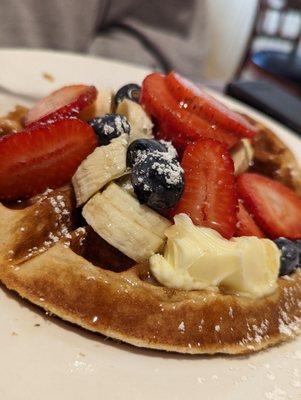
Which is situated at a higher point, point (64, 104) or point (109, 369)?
point (64, 104)

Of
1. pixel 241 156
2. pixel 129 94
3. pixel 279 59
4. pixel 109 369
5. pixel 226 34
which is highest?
pixel 129 94

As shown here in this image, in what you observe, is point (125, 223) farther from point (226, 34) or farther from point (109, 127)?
point (226, 34)

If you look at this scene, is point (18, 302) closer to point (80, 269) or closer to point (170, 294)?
point (80, 269)

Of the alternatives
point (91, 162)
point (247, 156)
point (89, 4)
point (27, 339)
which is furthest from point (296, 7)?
point (27, 339)

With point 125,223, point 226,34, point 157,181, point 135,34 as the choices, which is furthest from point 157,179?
point 226,34

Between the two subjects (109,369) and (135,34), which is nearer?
(109,369)

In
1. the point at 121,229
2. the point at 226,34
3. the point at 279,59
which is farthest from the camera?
the point at 226,34

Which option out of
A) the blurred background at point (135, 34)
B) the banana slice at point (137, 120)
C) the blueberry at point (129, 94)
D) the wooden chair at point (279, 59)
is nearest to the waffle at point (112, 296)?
the banana slice at point (137, 120)

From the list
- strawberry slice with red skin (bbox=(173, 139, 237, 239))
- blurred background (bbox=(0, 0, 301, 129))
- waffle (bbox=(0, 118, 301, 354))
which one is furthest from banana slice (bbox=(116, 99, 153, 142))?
blurred background (bbox=(0, 0, 301, 129))
